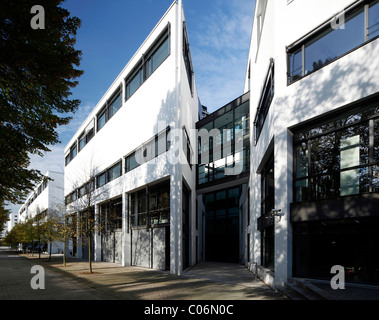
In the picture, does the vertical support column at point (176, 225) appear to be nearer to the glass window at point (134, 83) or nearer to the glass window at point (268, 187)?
the glass window at point (268, 187)

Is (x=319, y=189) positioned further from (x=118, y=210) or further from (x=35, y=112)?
(x=118, y=210)

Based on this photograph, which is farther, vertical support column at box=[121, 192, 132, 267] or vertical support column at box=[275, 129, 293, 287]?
vertical support column at box=[121, 192, 132, 267]

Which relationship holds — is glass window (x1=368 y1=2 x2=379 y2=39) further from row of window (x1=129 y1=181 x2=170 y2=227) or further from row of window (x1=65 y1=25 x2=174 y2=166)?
row of window (x1=129 y1=181 x2=170 y2=227)

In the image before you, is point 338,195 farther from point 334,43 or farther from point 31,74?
point 31,74

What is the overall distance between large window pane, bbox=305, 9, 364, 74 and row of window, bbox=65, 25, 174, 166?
978cm

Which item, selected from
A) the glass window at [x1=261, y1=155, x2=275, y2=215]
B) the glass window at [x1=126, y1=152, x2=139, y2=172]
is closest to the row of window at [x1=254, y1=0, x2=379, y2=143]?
the glass window at [x1=261, y1=155, x2=275, y2=215]

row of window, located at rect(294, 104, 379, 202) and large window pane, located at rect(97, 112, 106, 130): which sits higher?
large window pane, located at rect(97, 112, 106, 130)

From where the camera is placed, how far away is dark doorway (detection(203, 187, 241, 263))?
30047mm

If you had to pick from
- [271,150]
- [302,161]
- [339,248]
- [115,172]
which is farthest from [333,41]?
[115,172]

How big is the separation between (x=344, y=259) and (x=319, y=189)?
224 cm

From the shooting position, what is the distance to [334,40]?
10.4 metres

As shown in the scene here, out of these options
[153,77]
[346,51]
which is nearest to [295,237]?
[346,51]

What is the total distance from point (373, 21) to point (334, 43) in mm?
1288

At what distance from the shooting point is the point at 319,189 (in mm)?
10812
